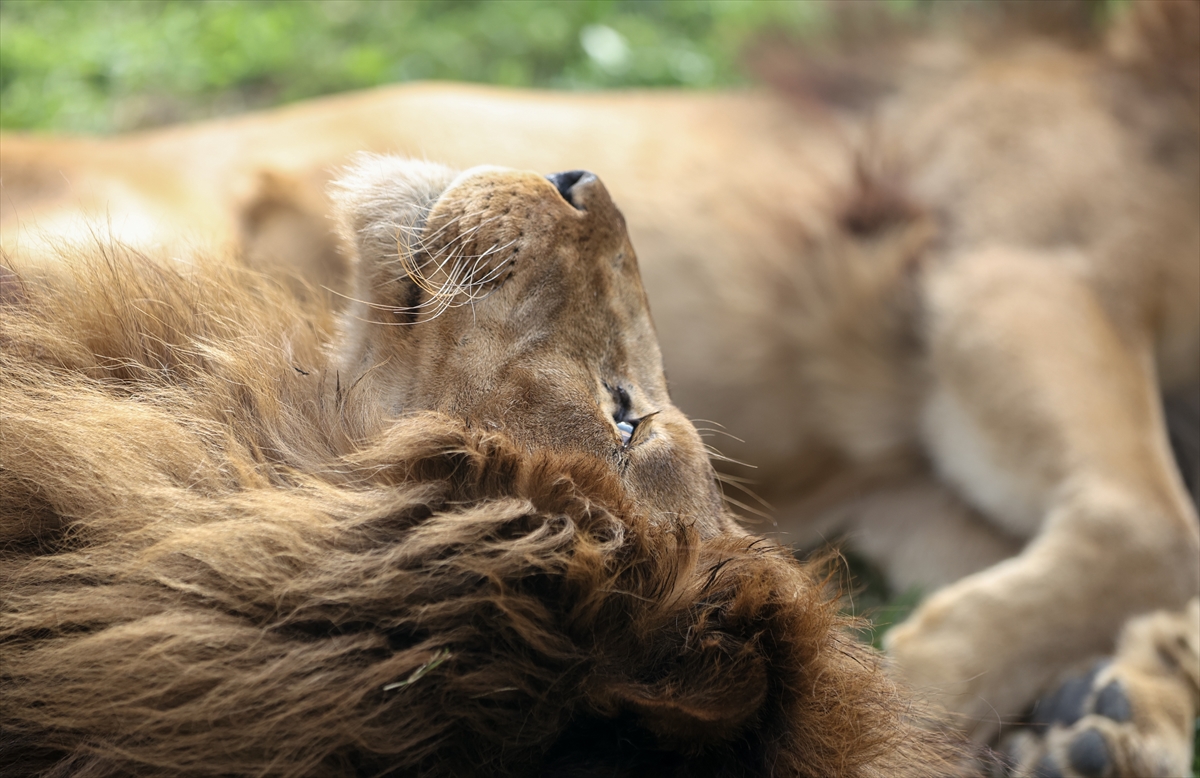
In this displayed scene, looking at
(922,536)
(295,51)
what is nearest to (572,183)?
Result: (922,536)

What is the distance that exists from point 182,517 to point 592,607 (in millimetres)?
550

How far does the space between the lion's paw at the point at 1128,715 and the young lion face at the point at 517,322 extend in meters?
1.05

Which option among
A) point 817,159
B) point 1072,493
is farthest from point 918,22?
point 1072,493

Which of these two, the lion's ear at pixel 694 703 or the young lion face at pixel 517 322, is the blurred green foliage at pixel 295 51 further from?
the lion's ear at pixel 694 703

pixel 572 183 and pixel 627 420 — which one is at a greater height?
pixel 572 183

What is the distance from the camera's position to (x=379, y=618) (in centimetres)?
137

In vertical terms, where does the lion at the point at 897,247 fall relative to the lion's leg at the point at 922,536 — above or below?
above

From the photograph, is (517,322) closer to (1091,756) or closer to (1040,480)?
(1091,756)

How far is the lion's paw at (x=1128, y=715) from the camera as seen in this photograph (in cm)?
225

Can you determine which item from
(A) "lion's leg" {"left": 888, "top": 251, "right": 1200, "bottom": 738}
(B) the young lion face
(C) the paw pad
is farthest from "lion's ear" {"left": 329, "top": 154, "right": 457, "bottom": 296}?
(C) the paw pad

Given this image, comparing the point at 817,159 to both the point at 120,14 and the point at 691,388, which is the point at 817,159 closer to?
the point at 691,388

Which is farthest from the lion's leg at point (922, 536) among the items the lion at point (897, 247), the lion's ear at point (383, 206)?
the lion's ear at point (383, 206)

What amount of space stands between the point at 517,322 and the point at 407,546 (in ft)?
1.45

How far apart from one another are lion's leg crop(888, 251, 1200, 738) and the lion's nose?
4.30 feet
